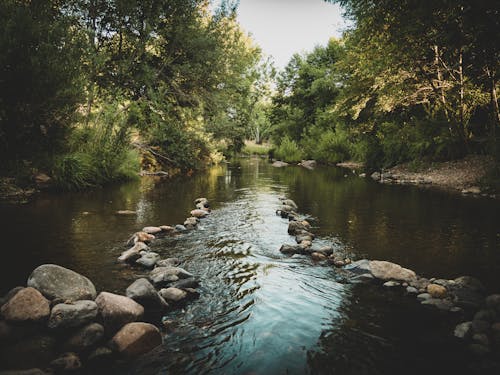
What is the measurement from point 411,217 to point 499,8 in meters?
4.68

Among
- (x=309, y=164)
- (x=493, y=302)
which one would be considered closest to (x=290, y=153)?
(x=309, y=164)

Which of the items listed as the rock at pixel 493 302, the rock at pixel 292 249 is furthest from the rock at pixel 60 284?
the rock at pixel 493 302

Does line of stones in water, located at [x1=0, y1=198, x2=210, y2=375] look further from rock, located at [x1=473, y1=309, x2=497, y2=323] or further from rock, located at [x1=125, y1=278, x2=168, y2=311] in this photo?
rock, located at [x1=473, y1=309, x2=497, y2=323]

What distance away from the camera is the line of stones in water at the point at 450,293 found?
2936 mm

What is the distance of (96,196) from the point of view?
33.2ft

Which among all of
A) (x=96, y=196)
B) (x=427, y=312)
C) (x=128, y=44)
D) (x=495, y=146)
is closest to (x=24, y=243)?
(x=96, y=196)

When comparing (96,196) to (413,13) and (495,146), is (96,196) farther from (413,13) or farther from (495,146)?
(495,146)

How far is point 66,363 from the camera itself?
2480 millimetres

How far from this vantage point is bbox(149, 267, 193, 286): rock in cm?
399

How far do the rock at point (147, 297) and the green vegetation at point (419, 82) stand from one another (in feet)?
19.5

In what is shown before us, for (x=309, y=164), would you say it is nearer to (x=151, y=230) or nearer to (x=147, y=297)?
(x=151, y=230)

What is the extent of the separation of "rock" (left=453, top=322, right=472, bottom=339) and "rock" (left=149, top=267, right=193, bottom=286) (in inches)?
116

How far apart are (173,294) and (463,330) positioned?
9.47 feet

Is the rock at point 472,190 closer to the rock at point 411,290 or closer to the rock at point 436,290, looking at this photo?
the rock at point 436,290
